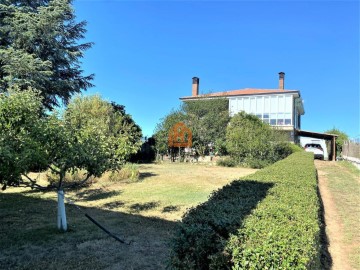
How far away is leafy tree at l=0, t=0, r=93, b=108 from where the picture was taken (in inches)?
595

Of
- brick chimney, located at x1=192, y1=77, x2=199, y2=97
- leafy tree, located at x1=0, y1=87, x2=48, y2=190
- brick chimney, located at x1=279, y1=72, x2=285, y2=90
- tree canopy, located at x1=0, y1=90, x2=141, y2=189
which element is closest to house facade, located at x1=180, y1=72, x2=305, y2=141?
brick chimney, located at x1=279, y1=72, x2=285, y2=90

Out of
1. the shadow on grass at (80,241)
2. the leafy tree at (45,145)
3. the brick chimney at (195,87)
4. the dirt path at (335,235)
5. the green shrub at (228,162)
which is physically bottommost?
the shadow on grass at (80,241)

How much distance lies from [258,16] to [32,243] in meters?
10.4

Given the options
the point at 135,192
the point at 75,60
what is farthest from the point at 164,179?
the point at 75,60

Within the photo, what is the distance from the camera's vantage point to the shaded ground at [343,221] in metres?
4.50

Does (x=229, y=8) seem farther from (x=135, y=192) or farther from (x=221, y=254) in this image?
(x=221, y=254)

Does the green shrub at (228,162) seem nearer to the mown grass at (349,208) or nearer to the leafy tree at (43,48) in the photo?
the mown grass at (349,208)

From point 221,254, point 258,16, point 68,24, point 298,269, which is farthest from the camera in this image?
point 68,24

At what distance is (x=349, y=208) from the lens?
294 inches

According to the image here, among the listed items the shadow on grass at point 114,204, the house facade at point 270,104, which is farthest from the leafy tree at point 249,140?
the shadow on grass at point 114,204

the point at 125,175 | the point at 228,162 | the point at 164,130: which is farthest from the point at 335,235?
the point at 164,130

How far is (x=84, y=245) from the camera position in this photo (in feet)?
15.9

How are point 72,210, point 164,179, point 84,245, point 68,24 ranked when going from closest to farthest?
point 84,245
point 72,210
point 164,179
point 68,24

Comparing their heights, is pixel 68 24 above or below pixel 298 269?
above
